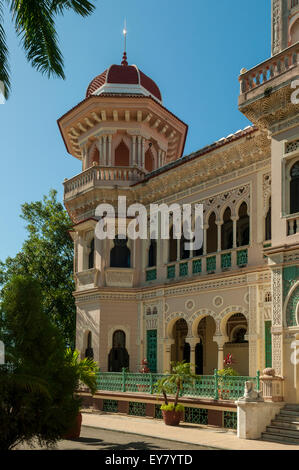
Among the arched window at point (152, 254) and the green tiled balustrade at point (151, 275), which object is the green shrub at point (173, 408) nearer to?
the green tiled balustrade at point (151, 275)

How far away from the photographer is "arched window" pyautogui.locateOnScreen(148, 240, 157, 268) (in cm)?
1991

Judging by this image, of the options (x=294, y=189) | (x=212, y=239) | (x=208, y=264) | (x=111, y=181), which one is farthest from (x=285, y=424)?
(x=111, y=181)

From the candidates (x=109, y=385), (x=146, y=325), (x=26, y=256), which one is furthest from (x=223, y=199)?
(x=26, y=256)

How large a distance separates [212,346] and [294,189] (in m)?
8.52

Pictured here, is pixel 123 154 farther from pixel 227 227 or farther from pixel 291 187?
pixel 291 187

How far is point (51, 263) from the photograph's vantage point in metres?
29.0

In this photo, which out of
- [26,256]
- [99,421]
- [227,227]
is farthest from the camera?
[26,256]

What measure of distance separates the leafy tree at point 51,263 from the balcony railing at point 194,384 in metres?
10.00

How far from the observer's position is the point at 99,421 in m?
15.5

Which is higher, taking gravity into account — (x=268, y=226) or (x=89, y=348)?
(x=268, y=226)

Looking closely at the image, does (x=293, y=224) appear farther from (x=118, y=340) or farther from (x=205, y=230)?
(x=118, y=340)

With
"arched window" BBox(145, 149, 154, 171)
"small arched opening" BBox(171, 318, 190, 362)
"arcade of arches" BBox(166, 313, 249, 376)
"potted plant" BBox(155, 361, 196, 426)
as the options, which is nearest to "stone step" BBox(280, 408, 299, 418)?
"potted plant" BBox(155, 361, 196, 426)

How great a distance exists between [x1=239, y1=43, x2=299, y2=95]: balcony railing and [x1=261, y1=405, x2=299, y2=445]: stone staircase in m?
7.49
